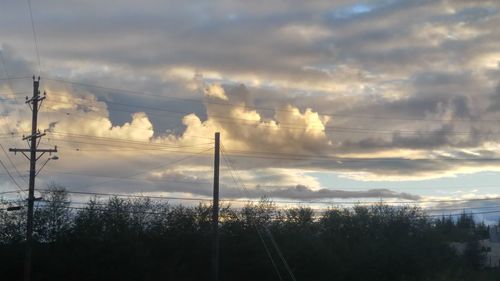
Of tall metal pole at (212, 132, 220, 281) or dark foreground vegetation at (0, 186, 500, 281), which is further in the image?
dark foreground vegetation at (0, 186, 500, 281)

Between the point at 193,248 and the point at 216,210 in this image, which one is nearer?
the point at 216,210

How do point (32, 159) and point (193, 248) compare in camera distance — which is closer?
point (32, 159)

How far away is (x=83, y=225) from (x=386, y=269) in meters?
28.5

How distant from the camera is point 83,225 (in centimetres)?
6056

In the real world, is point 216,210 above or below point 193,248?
above

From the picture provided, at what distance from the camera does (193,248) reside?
61469mm

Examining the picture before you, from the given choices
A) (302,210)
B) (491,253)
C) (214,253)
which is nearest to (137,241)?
(214,253)

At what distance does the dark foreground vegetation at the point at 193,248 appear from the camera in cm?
5684

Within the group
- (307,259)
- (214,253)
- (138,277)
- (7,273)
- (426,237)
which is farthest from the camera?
(426,237)

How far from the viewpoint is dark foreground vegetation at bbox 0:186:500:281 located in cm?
5684

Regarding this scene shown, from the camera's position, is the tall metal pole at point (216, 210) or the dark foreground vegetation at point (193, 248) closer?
the tall metal pole at point (216, 210)

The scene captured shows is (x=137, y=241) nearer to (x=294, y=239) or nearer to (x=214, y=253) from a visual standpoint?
(x=294, y=239)

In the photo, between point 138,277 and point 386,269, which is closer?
point 138,277

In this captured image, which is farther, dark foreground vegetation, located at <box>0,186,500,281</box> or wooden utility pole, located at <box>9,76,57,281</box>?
dark foreground vegetation, located at <box>0,186,500,281</box>
